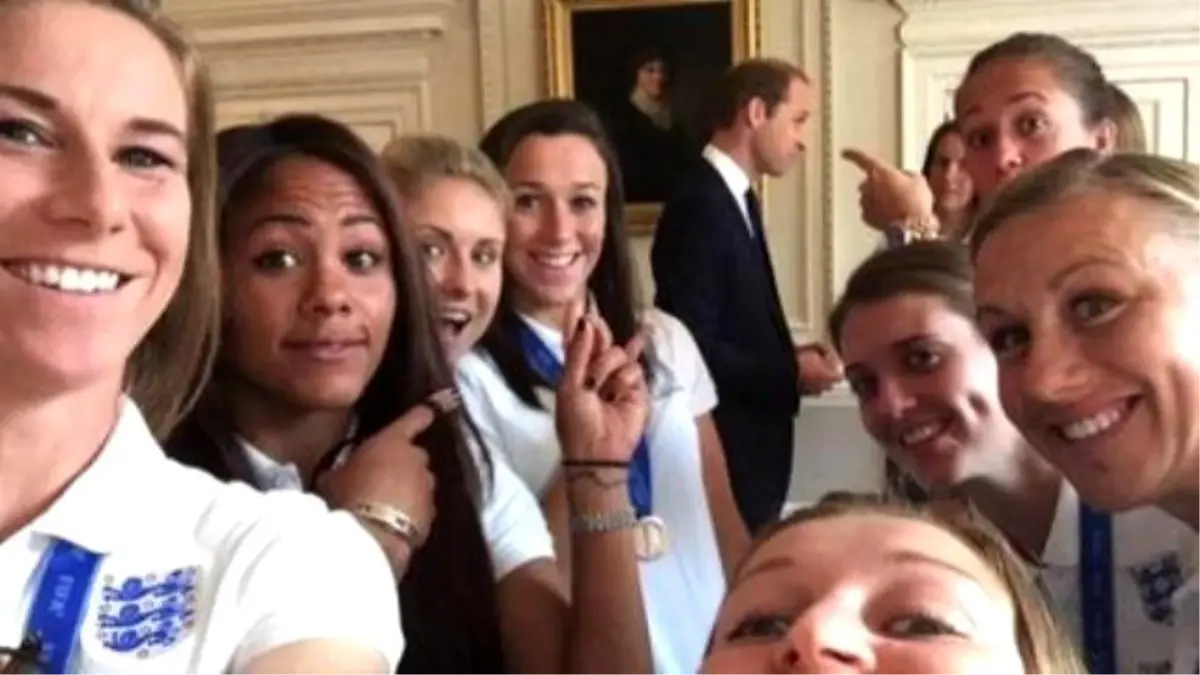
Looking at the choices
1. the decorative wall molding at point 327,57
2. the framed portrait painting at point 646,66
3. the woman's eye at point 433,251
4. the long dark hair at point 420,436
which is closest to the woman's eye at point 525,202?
the woman's eye at point 433,251

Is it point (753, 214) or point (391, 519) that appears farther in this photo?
point (753, 214)

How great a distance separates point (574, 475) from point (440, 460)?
0.24m

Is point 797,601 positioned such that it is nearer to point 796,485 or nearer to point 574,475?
point 574,475

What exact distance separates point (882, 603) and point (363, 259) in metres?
0.82

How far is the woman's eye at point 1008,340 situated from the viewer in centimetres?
138

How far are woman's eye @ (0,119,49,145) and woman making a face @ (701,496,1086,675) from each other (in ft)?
2.08

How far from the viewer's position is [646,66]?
4.89m

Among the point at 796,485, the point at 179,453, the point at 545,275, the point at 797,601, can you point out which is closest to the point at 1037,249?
the point at 797,601

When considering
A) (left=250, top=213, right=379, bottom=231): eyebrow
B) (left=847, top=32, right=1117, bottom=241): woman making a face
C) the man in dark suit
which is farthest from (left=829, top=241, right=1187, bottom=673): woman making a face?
the man in dark suit

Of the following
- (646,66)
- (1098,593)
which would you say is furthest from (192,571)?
(646,66)

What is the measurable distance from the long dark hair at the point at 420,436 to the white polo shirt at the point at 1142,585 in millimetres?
609

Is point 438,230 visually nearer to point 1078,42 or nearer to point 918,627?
point 918,627

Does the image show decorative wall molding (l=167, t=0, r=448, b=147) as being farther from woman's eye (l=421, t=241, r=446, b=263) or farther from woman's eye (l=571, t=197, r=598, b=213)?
woman's eye (l=421, t=241, r=446, b=263)

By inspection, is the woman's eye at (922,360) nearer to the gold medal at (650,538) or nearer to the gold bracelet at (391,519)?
the gold medal at (650,538)
